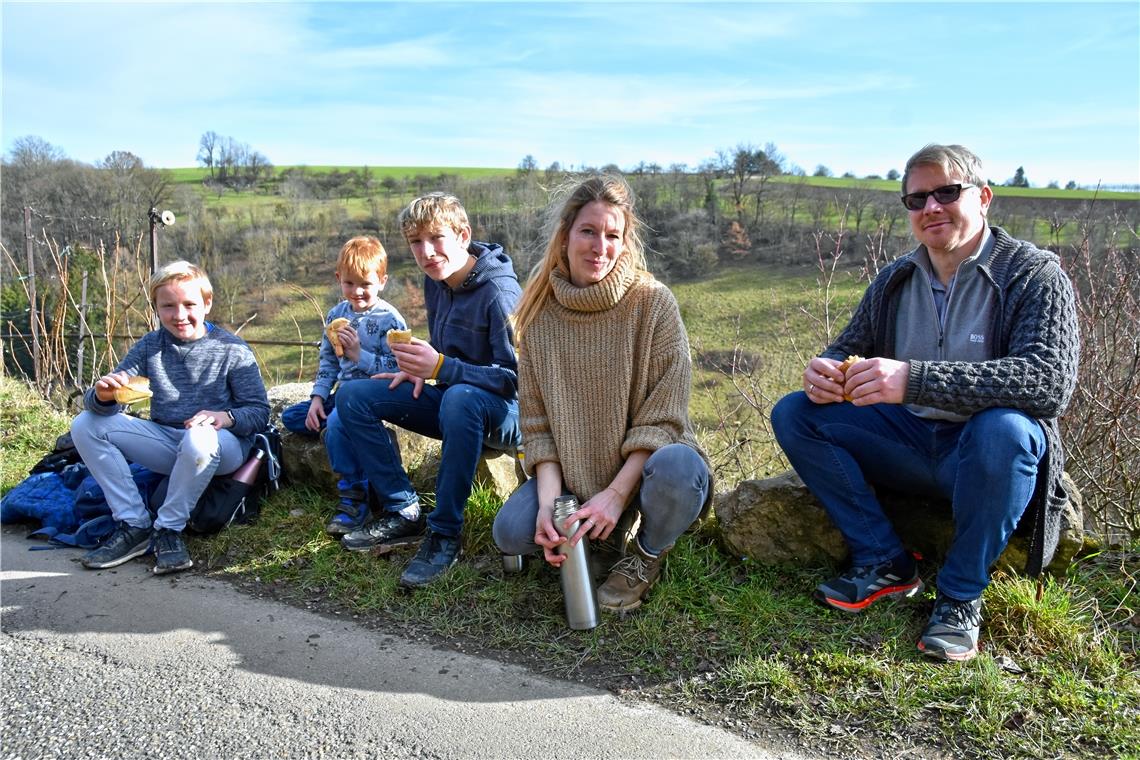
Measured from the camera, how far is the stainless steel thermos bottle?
8.79 feet

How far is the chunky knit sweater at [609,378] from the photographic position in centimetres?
288

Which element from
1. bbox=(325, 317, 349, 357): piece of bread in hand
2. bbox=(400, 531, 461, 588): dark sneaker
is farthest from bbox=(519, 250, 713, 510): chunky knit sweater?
bbox=(325, 317, 349, 357): piece of bread in hand

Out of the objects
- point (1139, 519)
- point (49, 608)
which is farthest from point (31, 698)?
point (1139, 519)

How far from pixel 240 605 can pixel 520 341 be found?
1.52 meters

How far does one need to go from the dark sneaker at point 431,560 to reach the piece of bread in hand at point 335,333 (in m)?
1.13

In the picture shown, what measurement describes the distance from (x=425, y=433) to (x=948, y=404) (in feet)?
7.12

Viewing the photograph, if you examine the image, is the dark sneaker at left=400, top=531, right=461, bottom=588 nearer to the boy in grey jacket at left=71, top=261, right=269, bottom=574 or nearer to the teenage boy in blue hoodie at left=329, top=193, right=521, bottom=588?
the teenage boy in blue hoodie at left=329, top=193, right=521, bottom=588

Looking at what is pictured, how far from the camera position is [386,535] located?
3.44 m

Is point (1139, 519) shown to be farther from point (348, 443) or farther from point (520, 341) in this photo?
point (348, 443)

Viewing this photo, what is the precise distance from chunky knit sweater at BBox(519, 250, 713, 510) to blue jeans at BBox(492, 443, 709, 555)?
5.5 inches

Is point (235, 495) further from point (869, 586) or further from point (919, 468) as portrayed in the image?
point (919, 468)

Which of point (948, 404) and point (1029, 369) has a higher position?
point (1029, 369)

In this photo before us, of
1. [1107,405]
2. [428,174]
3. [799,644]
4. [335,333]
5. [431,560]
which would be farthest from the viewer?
[428,174]

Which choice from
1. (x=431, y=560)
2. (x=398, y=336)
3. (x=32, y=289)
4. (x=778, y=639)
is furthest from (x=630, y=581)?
(x=32, y=289)
